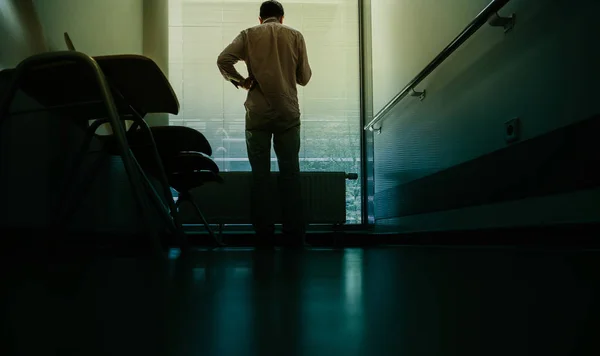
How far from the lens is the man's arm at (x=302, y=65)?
2.71 meters

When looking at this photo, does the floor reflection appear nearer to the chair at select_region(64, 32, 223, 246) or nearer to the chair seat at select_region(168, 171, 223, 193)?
the chair at select_region(64, 32, 223, 246)

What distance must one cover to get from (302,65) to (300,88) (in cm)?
145

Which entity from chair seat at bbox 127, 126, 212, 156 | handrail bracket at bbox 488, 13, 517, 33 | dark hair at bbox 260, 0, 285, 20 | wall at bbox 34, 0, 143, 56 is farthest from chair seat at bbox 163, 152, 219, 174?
handrail bracket at bbox 488, 13, 517, 33

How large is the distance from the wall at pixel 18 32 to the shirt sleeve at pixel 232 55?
1079 mm

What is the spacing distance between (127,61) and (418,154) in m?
1.91

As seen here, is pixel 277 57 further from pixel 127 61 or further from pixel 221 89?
pixel 221 89

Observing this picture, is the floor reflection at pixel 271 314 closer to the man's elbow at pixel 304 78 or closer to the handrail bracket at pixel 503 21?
the handrail bracket at pixel 503 21

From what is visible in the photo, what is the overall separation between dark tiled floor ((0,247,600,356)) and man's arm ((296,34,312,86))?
2.19 m

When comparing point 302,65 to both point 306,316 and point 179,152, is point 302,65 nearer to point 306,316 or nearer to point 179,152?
point 179,152

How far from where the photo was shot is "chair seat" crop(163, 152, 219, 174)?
220cm

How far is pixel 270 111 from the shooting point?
102 inches

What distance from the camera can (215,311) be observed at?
1.37ft

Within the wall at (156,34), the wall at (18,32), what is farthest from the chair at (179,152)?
the wall at (156,34)

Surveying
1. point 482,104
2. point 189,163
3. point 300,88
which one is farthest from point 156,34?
point 482,104
